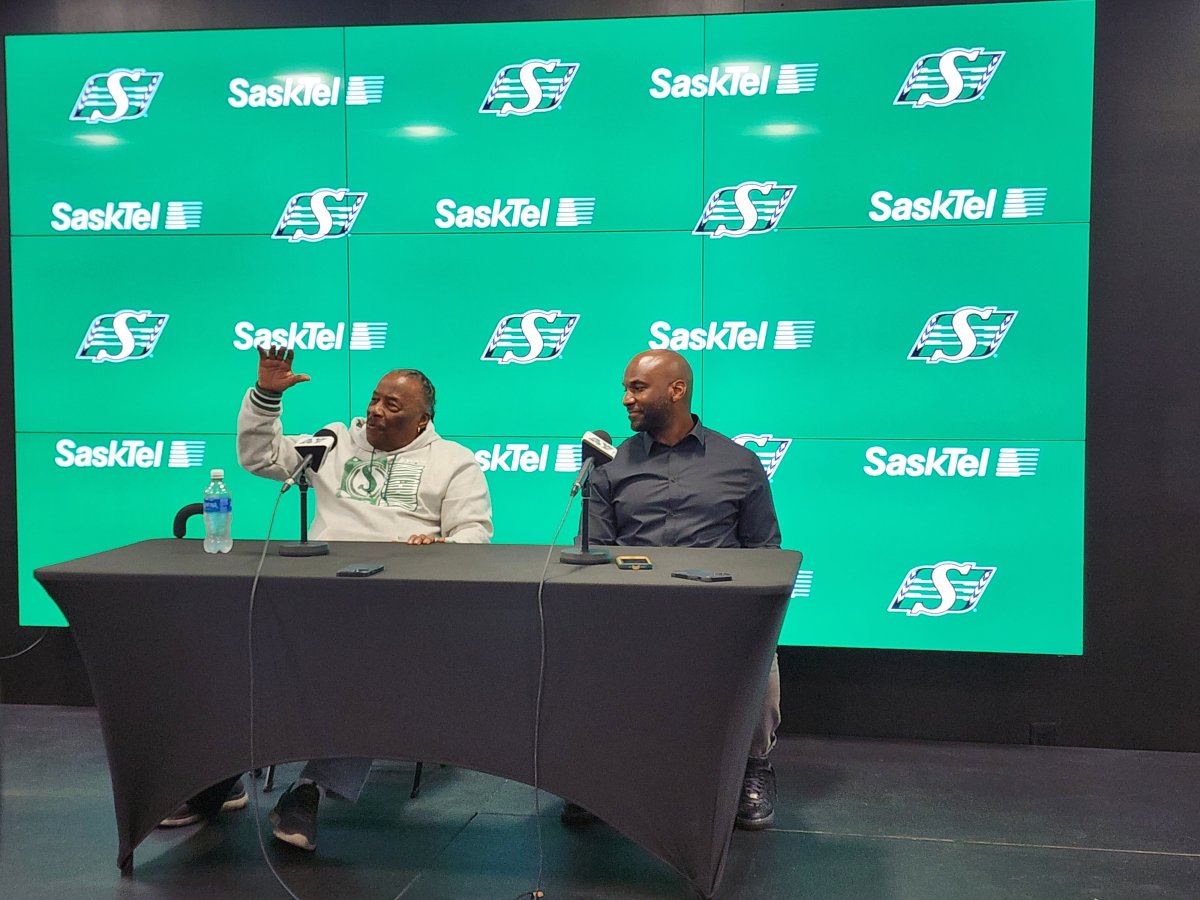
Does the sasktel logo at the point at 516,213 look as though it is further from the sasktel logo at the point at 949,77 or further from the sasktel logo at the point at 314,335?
the sasktel logo at the point at 949,77

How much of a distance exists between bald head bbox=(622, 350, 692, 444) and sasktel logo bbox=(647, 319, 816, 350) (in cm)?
44

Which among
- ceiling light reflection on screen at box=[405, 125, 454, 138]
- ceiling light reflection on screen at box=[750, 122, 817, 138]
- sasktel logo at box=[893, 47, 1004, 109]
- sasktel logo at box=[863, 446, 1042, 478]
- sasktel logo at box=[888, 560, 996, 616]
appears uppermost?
sasktel logo at box=[893, 47, 1004, 109]

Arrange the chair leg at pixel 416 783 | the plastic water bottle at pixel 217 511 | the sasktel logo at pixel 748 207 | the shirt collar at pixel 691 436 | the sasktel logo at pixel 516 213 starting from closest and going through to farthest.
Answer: the plastic water bottle at pixel 217 511, the chair leg at pixel 416 783, the shirt collar at pixel 691 436, the sasktel logo at pixel 748 207, the sasktel logo at pixel 516 213

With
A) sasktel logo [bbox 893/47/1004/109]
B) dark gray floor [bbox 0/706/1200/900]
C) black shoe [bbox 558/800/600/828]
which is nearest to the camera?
dark gray floor [bbox 0/706/1200/900]

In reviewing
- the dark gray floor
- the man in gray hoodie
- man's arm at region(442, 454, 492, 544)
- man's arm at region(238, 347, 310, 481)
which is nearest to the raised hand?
man's arm at region(238, 347, 310, 481)

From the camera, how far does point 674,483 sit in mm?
3324

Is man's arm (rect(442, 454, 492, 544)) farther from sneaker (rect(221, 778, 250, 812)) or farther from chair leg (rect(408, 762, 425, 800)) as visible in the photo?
sneaker (rect(221, 778, 250, 812))

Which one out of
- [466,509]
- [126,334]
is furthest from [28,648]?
[466,509]

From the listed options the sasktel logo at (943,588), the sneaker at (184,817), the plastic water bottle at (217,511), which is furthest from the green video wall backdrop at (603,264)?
the sneaker at (184,817)

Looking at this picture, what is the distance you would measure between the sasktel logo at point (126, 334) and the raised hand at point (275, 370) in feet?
4.32

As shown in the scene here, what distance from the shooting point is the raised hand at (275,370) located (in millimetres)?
2957

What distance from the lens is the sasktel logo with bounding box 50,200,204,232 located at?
406 cm

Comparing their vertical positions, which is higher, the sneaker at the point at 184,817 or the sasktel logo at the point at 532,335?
the sasktel logo at the point at 532,335

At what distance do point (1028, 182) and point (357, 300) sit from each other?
7.79 feet
